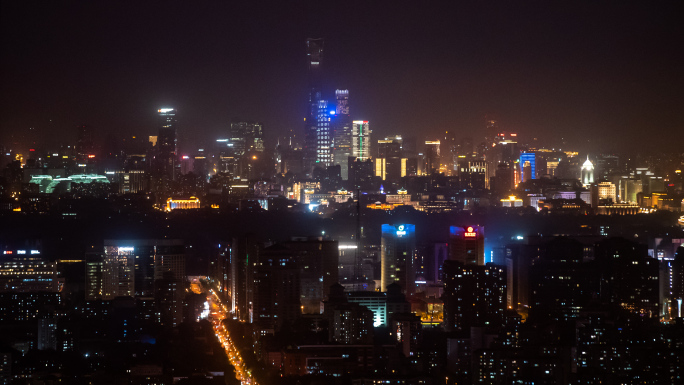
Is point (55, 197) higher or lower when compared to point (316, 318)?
higher

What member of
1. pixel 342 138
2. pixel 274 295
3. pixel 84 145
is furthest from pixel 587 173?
pixel 274 295

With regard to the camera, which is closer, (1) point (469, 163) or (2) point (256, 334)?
(2) point (256, 334)

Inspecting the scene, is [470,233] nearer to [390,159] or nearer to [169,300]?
[169,300]

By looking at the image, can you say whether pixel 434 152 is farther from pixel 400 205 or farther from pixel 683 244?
pixel 683 244

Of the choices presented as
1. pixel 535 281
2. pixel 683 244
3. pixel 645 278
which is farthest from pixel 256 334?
pixel 683 244

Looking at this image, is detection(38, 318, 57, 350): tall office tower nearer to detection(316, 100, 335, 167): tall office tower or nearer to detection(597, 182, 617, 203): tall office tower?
detection(597, 182, 617, 203): tall office tower

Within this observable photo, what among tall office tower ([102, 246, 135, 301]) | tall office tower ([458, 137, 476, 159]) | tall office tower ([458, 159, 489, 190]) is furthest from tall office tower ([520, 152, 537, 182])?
tall office tower ([102, 246, 135, 301])
